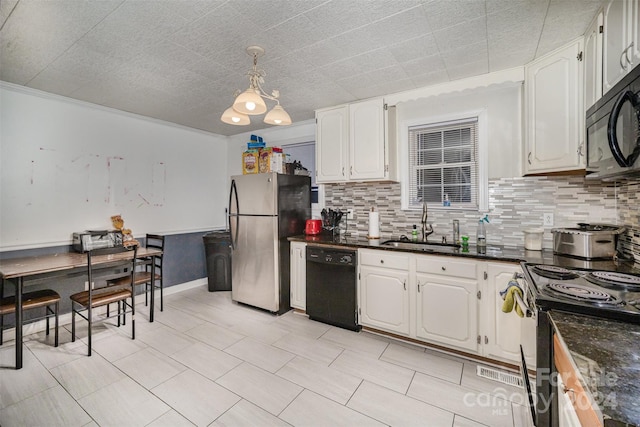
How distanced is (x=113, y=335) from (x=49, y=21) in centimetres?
263

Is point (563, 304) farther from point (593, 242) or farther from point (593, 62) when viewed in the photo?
point (593, 62)

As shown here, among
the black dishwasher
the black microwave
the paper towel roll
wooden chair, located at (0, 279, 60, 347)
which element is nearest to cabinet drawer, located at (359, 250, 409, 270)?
the black dishwasher

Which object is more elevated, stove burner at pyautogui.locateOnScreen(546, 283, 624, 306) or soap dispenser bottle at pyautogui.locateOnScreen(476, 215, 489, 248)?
soap dispenser bottle at pyautogui.locateOnScreen(476, 215, 489, 248)

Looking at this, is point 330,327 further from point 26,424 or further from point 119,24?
point 119,24

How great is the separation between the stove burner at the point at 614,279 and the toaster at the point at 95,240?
12.7ft

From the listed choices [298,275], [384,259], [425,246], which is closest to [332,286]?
[298,275]

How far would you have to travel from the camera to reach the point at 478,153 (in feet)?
8.91

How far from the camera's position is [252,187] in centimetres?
331

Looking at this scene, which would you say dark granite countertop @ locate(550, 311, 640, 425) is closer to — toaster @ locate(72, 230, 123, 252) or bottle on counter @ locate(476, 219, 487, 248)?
bottle on counter @ locate(476, 219, 487, 248)

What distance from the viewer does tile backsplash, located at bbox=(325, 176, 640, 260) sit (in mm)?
2010

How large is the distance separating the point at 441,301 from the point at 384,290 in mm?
499

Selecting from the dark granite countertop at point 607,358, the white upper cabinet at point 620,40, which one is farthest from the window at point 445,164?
the dark granite countertop at point 607,358

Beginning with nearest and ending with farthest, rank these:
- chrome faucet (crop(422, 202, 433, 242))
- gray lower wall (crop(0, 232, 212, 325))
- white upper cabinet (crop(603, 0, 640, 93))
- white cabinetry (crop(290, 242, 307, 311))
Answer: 1. white upper cabinet (crop(603, 0, 640, 93))
2. chrome faucet (crop(422, 202, 433, 242))
3. gray lower wall (crop(0, 232, 212, 325))
4. white cabinetry (crop(290, 242, 307, 311))

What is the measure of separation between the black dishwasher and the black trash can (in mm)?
1686
